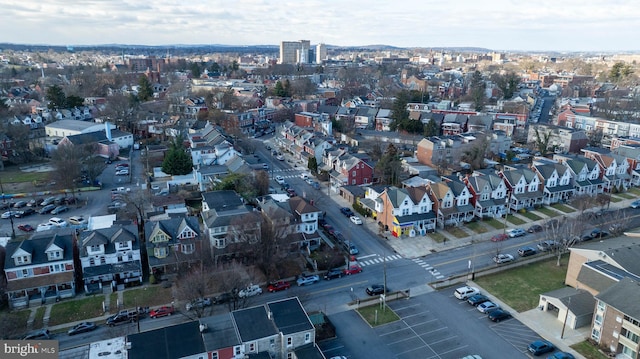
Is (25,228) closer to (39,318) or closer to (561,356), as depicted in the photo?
(39,318)

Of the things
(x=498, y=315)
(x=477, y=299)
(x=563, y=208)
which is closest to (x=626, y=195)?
(x=563, y=208)

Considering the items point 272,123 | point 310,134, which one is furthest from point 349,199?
point 272,123

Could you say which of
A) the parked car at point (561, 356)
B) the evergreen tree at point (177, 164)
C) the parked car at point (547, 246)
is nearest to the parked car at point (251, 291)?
the parked car at point (561, 356)

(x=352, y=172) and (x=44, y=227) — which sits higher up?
(x=352, y=172)

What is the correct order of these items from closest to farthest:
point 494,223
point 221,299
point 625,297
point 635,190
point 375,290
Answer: point 625,297, point 221,299, point 375,290, point 494,223, point 635,190

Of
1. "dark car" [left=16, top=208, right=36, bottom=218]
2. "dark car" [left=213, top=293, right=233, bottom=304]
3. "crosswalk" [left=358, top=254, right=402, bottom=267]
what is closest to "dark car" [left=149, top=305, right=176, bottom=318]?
"dark car" [left=213, top=293, right=233, bottom=304]

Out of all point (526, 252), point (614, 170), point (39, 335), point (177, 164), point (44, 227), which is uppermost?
point (614, 170)

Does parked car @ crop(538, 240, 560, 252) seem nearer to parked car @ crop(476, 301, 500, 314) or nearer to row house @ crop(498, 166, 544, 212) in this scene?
row house @ crop(498, 166, 544, 212)
